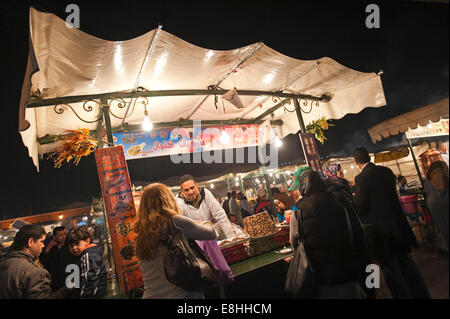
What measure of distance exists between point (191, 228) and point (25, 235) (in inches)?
Answer: 86.2

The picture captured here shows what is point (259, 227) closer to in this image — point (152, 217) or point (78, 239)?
point (152, 217)

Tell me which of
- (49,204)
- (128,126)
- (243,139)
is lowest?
(49,204)

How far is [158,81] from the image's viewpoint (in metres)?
4.17

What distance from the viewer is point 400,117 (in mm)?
5773

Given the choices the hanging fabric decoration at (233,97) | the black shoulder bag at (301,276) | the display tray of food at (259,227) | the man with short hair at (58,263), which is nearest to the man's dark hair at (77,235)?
the man with short hair at (58,263)

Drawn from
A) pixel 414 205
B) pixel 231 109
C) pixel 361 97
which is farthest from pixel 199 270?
pixel 414 205

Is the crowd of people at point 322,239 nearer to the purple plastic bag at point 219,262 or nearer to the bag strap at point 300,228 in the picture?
the bag strap at point 300,228

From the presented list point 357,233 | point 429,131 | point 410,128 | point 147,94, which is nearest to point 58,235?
point 147,94

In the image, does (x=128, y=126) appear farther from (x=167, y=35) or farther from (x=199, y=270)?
(x=199, y=270)

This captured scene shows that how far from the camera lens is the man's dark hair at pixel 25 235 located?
2761mm

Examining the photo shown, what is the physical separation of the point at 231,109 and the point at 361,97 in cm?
328
